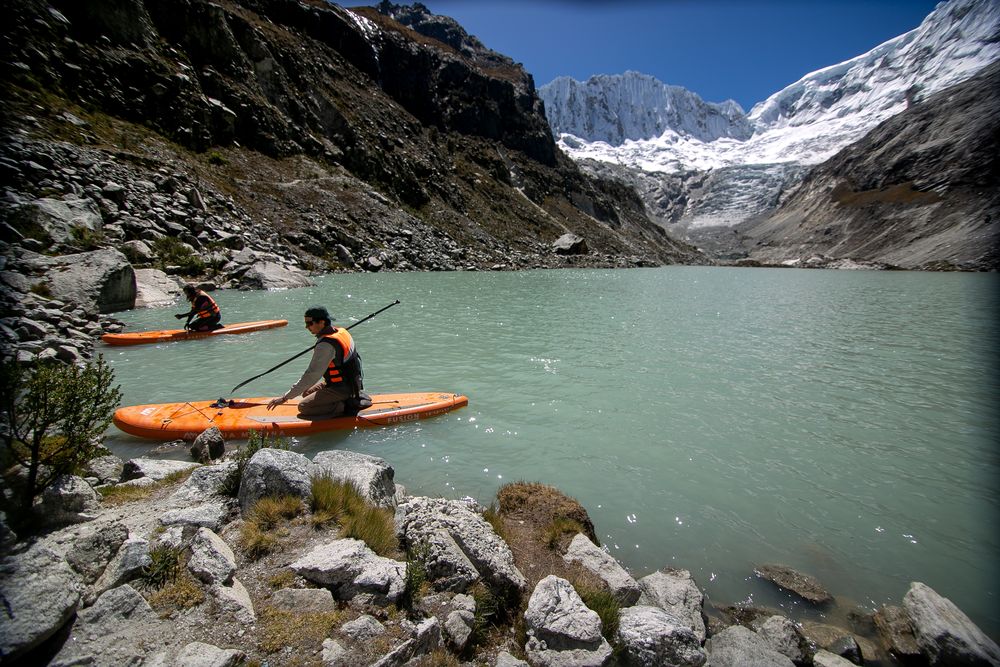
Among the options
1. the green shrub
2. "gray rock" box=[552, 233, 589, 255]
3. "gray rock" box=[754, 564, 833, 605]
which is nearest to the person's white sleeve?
the green shrub

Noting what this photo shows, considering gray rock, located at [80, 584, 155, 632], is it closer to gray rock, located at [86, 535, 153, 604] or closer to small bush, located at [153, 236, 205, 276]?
gray rock, located at [86, 535, 153, 604]

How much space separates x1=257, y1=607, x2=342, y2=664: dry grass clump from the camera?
9.71 feet

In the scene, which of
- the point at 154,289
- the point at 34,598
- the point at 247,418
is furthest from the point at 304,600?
the point at 154,289

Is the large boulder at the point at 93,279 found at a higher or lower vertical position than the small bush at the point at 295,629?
higher

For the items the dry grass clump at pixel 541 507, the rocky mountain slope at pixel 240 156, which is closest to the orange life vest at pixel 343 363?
the dry grass clump at pixel 541 507

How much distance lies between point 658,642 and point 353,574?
2335 millimetres

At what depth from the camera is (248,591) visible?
3.40 m

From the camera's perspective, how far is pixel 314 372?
26.6ft

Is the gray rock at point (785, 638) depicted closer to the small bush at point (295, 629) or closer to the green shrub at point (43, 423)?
the small bush at point (295, 629)

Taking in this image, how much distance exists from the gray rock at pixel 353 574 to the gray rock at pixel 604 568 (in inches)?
71.5

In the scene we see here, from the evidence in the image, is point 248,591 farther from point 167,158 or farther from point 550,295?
point 167,158

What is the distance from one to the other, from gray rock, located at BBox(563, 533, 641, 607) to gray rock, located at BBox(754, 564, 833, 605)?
1821mm

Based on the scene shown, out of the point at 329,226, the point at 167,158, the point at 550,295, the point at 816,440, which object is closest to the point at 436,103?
the point at 329,226

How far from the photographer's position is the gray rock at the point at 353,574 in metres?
3.50
